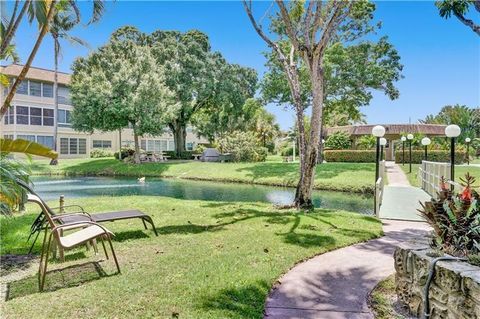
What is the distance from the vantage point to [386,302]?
14.1ft

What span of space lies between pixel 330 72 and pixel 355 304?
77.4 feet

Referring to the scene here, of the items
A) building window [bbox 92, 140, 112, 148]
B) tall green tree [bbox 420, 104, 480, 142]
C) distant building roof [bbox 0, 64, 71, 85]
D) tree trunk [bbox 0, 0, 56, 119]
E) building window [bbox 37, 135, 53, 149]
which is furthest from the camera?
tall green tree [bbox 420, 104, 480, 142]

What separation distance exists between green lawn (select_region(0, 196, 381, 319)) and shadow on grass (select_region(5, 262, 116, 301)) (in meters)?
0.01

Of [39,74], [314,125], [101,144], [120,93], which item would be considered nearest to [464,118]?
[120,93]

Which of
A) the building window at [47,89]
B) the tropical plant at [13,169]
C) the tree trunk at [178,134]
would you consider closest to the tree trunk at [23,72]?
the tropical plant at [13,169]

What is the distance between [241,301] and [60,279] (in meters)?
2.38

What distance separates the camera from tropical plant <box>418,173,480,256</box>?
360 cm

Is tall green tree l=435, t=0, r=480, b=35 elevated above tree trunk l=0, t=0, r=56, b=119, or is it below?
above

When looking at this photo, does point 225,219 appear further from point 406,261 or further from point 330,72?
point 330,72

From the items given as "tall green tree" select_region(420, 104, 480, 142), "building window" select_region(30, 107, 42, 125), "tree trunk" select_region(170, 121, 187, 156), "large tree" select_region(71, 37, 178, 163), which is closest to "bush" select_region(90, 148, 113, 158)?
"building window" select_region(30, 107, 42, 125)

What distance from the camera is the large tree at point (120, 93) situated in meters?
30.0

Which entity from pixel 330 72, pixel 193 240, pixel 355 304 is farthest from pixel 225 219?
pixel 330 72

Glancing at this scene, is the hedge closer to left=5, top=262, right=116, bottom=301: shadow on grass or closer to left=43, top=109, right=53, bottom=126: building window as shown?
left=5, top=262, right=116, bottom=301: shadow on grass

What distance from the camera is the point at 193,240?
673cm
